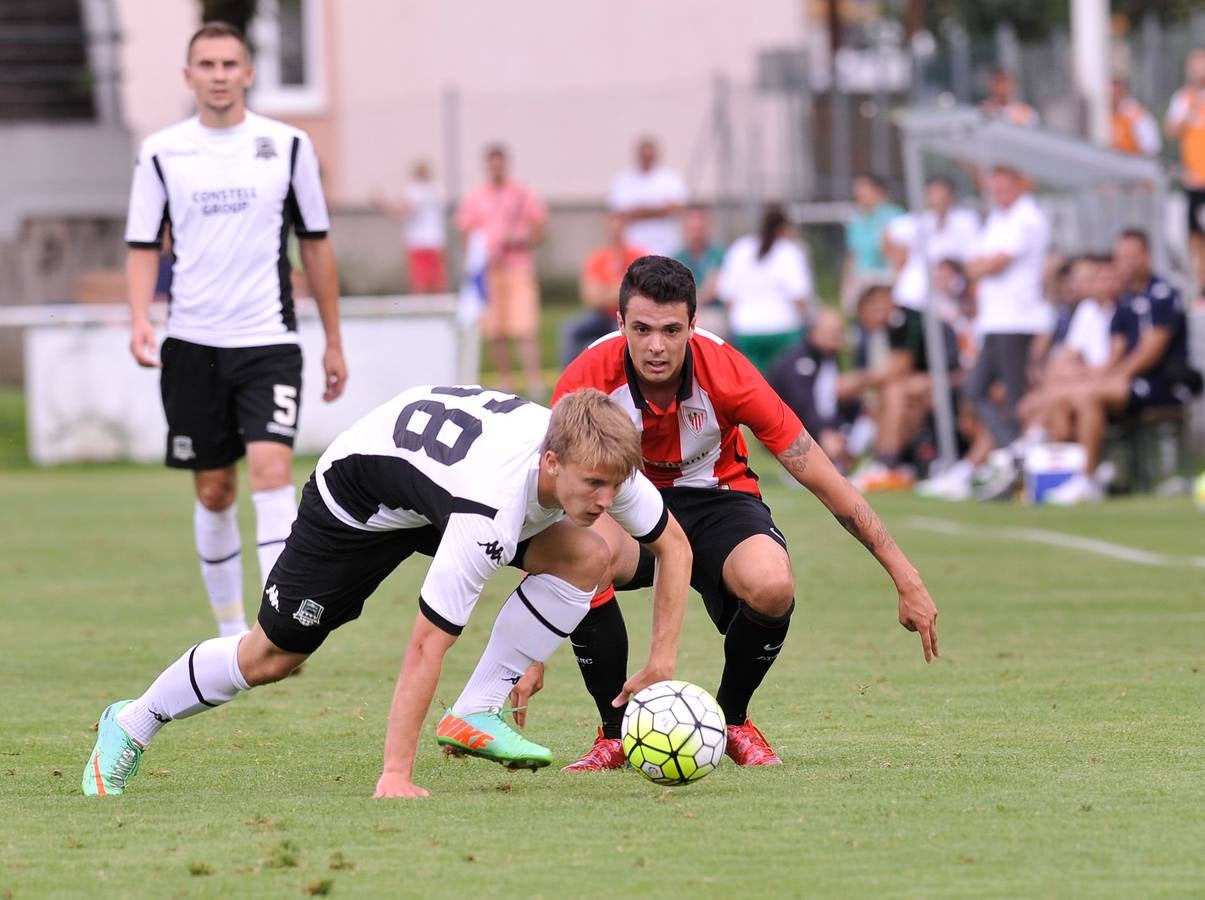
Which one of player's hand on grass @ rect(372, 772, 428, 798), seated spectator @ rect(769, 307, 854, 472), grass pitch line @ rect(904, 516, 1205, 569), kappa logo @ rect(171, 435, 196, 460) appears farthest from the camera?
seated spectator @ rect(769, 307, 854, 472)

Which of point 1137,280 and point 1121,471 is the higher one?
point 1137,280

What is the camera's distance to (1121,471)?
1590 centimetres

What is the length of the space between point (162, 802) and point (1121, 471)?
11.3 metres

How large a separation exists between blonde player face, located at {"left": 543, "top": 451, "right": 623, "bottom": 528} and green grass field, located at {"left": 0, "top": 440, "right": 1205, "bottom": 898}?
0.81 meters

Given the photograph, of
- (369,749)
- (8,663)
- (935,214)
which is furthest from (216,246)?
(935,214)

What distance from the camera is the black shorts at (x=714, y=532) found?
6.62m

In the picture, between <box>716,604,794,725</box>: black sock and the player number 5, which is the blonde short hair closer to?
<box>716,604,794,725</box>: black sock

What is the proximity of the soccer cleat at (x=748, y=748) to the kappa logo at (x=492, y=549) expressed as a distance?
1.27 m

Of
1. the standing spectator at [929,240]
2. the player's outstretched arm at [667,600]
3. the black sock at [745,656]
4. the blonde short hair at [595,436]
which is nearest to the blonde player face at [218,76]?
the black sock at [745,656]

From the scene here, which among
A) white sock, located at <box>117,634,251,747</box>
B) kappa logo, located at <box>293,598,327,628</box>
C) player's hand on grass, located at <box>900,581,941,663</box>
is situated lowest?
white sock, located at <box>117,634,251,747</box>

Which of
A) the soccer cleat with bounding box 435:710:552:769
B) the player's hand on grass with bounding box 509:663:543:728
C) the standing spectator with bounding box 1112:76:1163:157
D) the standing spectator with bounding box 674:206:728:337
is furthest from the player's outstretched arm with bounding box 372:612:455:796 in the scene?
the standing spectator with bounding box 1112:76:1163:157

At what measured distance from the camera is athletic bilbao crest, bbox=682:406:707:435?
6441mm

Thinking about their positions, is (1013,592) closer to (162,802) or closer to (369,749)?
(369,749)

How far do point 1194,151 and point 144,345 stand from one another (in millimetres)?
12710
